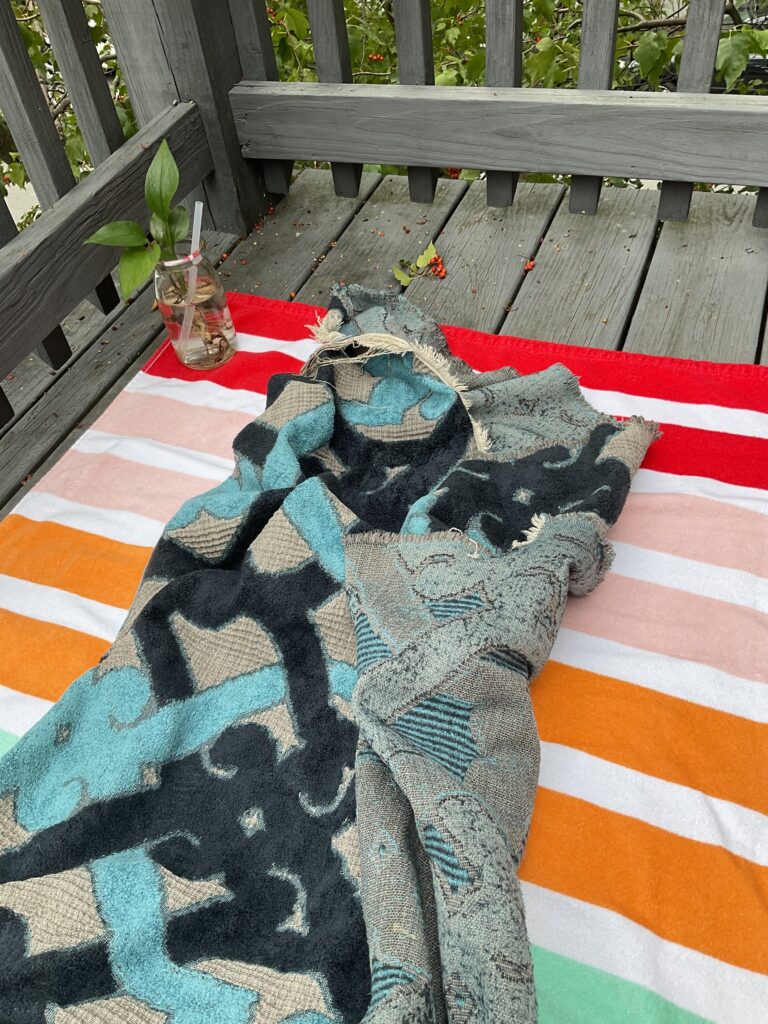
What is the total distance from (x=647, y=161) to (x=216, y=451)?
0.99 metres

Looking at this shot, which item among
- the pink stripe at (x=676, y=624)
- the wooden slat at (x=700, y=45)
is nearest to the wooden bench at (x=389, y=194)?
the wooden slat at (x=700, y=45)

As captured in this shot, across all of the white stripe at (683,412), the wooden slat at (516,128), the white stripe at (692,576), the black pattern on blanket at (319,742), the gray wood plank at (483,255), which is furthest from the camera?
the gray wood plank at (483,255)

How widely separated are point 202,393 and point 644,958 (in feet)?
3.77

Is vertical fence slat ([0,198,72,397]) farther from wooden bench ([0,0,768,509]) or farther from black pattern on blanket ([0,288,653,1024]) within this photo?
black pattern on blanket ([0,288,653,1024])

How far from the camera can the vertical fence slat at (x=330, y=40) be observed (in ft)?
5.86

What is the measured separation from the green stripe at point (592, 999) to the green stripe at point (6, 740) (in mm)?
691

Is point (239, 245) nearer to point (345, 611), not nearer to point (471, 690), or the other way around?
point (345, 611)

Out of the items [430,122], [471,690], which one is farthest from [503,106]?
[471,690]

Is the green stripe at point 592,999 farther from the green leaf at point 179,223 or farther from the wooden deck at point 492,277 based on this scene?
the green leaf at point 179,223

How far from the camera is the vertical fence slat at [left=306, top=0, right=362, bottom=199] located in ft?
5.86

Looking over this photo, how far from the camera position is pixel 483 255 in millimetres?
1858

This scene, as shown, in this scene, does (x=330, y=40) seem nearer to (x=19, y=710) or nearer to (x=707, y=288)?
(x=707, y=288)

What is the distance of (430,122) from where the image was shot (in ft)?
5.92

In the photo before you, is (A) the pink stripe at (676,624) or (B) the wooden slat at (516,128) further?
(B) the wooden slat at (516,128)
